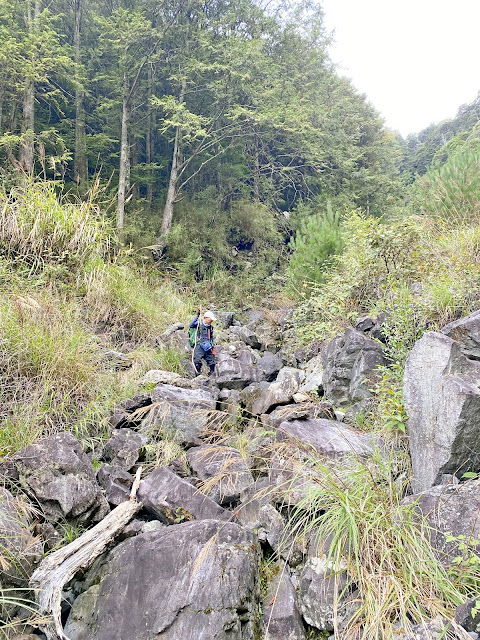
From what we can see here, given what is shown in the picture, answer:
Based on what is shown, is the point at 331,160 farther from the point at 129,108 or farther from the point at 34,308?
the point at 34,308

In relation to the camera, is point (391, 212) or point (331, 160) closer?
point (391, 212)

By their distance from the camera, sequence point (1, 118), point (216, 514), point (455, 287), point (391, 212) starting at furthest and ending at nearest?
point (391, 212), point (1, 118), point (455, 287), point (216, 514)

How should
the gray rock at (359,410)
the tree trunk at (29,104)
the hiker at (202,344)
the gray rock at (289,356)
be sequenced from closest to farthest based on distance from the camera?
the gray rock at (359,410)
the hiker at (202,344)
the gray rock at (289,356)
the tree trunk at (29,104)

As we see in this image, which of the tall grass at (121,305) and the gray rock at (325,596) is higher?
the tall grass at (121,305)

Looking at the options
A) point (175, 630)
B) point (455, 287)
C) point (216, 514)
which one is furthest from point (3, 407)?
point (455, 287)

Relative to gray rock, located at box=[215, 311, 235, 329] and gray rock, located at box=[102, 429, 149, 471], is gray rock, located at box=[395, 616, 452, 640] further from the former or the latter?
gray rock, located at box=[215, 311, 235, 329]

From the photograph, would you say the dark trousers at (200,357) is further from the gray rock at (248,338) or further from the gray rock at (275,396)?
the gray rock at (248,338)

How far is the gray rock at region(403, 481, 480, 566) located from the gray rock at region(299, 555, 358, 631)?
50 cm

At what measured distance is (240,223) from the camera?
50.4 ft

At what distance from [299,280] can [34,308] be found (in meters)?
5.84

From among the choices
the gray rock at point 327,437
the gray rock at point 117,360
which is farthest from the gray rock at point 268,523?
the gray rock at point 117,360

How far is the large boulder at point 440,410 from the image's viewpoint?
2346 millimetres

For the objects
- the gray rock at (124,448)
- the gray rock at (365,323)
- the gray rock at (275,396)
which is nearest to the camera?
the gray rock at (124,448)

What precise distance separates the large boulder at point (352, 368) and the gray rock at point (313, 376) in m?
0.20
